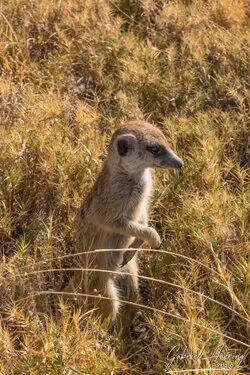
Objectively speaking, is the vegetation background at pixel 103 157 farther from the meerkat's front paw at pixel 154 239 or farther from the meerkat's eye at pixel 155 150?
the meerkat's eye at pixel 155 150

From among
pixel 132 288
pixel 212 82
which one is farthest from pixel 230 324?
pixel 212 82

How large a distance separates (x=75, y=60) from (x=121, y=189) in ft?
6.24

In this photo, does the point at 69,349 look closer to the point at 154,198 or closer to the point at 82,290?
the point at 82,290

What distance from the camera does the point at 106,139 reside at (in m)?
4.26

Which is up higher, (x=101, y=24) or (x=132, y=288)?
(x=101, y=24)

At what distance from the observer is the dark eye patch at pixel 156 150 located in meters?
3.37

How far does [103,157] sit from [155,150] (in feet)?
2.81

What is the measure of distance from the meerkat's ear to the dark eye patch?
97 mm

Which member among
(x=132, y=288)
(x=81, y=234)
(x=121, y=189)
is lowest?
(x=132, y=288)

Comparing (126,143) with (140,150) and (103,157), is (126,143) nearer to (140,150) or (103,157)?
(140,150)

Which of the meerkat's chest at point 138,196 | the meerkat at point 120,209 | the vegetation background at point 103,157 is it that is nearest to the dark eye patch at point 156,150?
the meerkat at point 120,209

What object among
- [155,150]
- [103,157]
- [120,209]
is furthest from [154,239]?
[103,157]

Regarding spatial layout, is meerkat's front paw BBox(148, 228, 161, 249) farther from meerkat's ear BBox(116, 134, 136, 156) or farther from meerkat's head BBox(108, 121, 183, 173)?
meerkat's ear BBox(116, 134, 136, 156)

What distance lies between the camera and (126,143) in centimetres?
333
